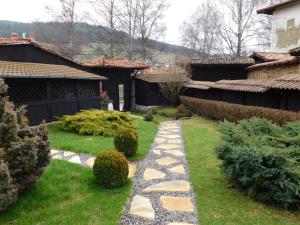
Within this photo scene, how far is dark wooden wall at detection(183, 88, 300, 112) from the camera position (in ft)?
35.9

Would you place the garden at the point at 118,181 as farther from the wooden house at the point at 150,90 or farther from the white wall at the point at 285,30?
the white wall at the point at 285,30

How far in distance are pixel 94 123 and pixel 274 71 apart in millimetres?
→ 10833

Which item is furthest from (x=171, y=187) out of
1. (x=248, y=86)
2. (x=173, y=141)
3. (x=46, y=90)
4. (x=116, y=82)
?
(x=116, y=82)

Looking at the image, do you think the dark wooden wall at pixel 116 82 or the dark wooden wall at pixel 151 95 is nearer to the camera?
the dark wooden wall at pixel 116 82

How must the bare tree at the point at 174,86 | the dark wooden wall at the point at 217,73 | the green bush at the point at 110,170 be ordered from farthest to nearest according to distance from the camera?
the dark wooden wall at the point at 217,73 → the bare tree at the point at 174,86 → the green bush at the point at 110,170

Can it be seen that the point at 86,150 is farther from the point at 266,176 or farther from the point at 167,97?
the point at 167,97

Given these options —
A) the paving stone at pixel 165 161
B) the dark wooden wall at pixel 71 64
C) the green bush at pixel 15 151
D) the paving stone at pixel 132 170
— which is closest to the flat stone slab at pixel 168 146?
the paving stone at pixel 165 161

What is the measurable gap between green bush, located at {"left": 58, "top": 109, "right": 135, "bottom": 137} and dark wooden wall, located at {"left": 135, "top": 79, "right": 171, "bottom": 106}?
11.1 m

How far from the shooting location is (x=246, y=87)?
13703 millimetres

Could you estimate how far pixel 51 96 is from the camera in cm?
1209

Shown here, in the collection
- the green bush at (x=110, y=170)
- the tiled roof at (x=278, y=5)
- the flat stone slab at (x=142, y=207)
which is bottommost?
the flat stone slab at (x=142, y=207)

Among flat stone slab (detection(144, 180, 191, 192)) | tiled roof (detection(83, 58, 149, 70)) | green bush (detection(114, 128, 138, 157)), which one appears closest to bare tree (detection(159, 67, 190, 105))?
tiled roof (detection(83, 58, 149, 70))

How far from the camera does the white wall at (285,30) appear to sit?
20.3 metres

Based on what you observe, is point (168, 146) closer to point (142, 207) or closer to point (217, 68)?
point (142, 207)
